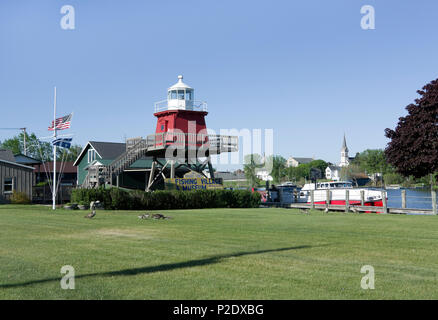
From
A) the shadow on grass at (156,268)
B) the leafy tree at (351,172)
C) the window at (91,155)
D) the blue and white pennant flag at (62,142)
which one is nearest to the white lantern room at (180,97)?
the blue and white pennant flag at (62,142)

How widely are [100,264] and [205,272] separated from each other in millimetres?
2164

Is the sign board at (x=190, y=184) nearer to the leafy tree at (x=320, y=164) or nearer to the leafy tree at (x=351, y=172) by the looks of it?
the leafy tree at (x=351, y=172)

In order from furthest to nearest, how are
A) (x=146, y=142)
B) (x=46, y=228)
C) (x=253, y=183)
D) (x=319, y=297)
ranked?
(x=253, y=183), (x=146, y=142), (x=46, y=228), (x=319, y=297)

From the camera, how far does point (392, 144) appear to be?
109 ft

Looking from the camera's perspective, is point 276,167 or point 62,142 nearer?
point 62,142

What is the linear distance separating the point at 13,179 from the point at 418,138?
31.7 meters

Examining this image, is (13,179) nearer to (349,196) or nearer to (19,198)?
(19,198)

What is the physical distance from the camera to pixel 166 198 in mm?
29516

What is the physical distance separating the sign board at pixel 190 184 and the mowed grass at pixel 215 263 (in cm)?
1808

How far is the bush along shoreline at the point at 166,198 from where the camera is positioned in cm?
2722

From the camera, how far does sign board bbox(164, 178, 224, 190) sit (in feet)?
107

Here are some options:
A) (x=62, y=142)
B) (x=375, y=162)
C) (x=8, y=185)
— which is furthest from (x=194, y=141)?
(x=375, y=162)

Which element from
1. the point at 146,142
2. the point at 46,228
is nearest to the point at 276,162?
the point at 146,142
